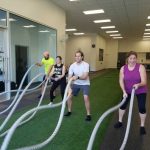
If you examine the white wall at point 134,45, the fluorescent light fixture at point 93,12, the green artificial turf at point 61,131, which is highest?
the fluorescent light fixture at point 93,12

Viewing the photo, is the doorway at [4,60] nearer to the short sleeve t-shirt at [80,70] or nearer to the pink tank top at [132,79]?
the short sleeve t-shirt at [80,70]

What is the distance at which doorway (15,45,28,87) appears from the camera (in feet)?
25.1

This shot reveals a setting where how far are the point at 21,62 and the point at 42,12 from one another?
213 centimetres

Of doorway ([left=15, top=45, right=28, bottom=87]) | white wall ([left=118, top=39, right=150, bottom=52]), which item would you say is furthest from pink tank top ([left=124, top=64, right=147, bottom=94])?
white wall ([left=118, top=39, right=150, bottom=52])

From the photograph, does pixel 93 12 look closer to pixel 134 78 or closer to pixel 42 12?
pixel 42 12

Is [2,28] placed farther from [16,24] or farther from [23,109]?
[23,109]

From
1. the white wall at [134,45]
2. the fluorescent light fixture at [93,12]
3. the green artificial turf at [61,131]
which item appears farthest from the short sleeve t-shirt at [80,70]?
the white wall at [134,45]

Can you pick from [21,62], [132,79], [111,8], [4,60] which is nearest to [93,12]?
[111,8]

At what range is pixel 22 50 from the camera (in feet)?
26.7

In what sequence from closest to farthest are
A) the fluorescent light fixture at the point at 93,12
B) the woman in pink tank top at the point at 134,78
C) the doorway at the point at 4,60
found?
the woman in pink tank top at the point at 134,78 → the doorway at the point at 4,60 → the fluorescent light fixture at the point at 93,12

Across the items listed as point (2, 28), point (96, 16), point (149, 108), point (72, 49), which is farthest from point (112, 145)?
point (72, 49)

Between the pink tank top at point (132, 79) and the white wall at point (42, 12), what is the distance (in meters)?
4.07

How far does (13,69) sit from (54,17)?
9.80 ft

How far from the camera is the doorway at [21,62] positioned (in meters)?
7.64
